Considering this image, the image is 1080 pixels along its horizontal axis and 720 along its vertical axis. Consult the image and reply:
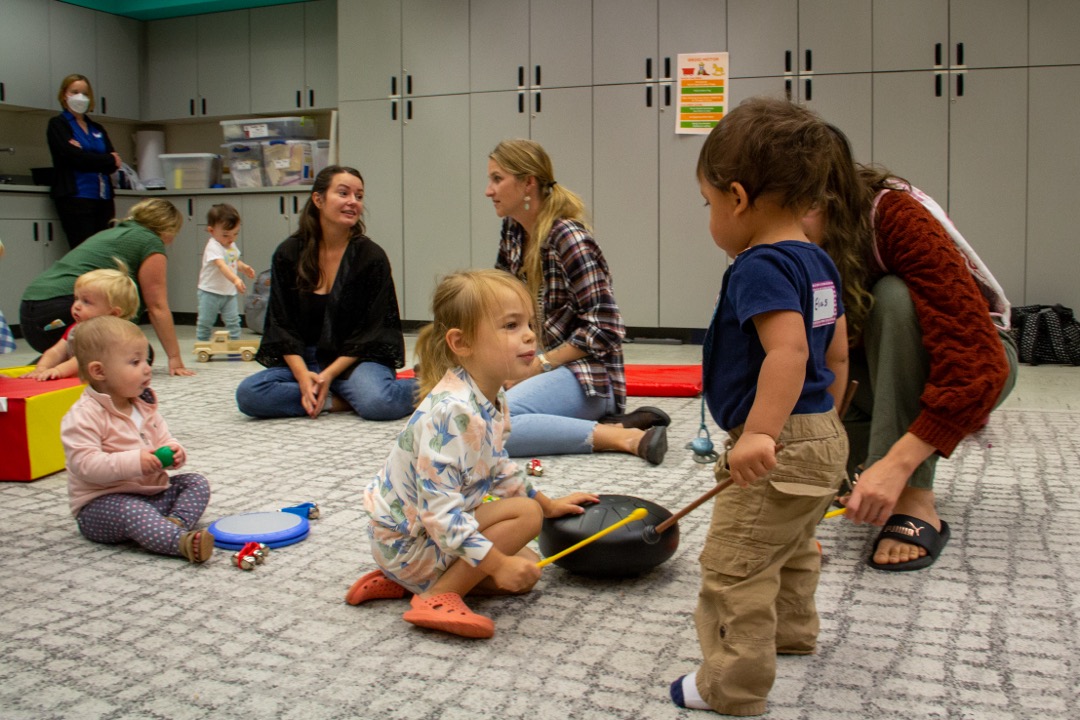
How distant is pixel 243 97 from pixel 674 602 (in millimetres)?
6609

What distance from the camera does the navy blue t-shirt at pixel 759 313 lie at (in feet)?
4.12

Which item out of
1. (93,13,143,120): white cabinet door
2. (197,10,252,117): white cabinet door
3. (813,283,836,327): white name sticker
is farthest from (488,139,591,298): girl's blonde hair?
(93,13,143,120): white cabinet door

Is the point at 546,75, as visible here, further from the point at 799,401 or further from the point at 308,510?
the point at 799,401

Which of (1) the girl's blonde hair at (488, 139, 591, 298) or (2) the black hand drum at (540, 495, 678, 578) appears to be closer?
(2) the black hand drum at (540, 495, 678, 578)

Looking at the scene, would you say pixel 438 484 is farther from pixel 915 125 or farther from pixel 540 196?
pixel 915 125

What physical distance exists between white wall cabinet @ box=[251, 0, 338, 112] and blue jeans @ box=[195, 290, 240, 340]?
204 cm

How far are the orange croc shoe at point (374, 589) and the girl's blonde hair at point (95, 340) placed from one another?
0.75 meters

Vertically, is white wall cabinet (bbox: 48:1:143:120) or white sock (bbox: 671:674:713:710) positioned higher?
white wall cabinet (bbox: 48:1:143:120)

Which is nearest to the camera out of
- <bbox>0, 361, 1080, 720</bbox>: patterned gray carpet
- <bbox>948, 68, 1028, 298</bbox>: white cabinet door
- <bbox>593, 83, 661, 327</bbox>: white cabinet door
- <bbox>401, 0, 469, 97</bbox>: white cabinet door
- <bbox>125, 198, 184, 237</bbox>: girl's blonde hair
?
<bbox>0, 361, 1080, 720</bbox>: patterned gray carpet

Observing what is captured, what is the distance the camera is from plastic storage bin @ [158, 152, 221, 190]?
23.8 ft

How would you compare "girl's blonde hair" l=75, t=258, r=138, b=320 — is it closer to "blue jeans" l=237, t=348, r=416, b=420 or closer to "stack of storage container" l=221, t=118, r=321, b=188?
"blue jeans" l=237, t=348, r=416, b=420

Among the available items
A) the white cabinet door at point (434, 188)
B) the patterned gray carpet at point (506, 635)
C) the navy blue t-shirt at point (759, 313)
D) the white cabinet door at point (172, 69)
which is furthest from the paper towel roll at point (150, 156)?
the navy blue t-shirt at point (759, 313)

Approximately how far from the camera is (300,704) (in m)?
1.34

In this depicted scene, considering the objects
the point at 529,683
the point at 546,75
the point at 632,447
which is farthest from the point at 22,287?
the point at 529,683
